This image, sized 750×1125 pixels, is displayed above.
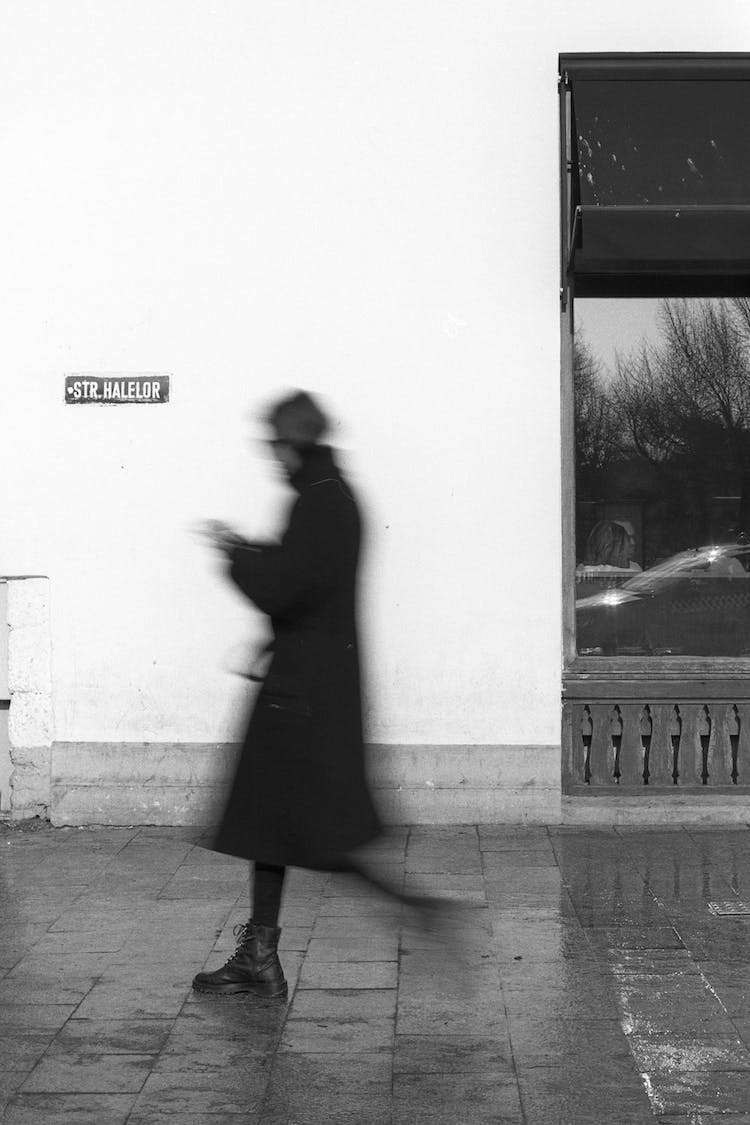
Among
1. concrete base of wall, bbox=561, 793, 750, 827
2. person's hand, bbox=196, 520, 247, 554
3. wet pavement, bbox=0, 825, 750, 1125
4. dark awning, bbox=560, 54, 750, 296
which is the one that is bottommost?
wet pavement, bbox=0, 825, 750, 1125

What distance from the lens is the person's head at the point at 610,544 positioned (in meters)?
8.37

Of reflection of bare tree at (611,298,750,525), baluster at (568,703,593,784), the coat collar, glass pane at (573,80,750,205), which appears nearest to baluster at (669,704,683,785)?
baluster at (568,703,593,784)

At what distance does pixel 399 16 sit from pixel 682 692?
403 centimetres

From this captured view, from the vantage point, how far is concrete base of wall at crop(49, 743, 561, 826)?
811 cm

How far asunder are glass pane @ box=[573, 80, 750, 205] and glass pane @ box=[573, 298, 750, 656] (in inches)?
30.6

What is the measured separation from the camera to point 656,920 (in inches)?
245

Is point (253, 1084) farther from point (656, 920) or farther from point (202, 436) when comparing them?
point (202, 436)

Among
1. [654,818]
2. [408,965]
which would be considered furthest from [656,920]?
[654,818]

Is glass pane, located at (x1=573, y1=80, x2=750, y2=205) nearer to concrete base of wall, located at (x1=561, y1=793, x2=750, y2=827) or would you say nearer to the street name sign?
the street name sign

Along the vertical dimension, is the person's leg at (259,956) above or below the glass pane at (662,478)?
below

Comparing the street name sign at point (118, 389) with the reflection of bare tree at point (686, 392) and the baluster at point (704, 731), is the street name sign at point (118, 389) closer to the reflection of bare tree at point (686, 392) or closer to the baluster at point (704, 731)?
the reflection of bare tree at point (686, 392)

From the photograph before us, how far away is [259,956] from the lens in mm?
5207

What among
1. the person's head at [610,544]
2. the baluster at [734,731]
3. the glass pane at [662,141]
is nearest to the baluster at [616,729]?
the baluster at [734,731]

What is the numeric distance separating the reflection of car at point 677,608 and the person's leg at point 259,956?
3.53 m
